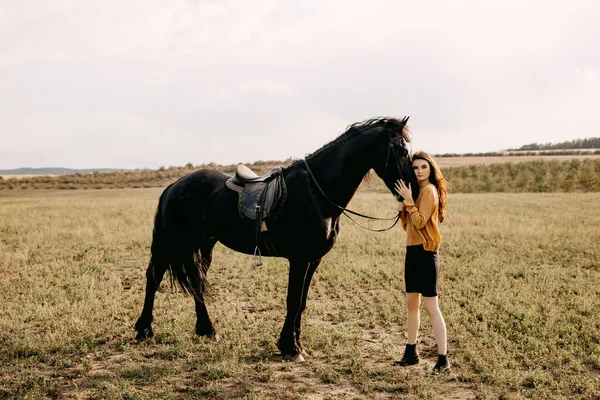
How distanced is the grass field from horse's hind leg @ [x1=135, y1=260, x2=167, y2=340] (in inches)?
6.6

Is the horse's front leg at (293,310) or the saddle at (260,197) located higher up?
the saddle at (260,197)

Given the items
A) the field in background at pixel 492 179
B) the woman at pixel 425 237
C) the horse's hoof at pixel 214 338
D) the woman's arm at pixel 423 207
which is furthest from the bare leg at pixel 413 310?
the field in background at pixel 492 179

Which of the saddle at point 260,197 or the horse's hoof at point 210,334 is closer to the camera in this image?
the saddle at point 260,197

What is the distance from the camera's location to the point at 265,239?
504 centimetres

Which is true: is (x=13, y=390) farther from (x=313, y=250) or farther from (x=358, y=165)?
(x=358, y=165)

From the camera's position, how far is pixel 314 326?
592cm

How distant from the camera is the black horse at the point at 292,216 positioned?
449 cm

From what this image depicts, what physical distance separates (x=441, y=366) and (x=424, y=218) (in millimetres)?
1682

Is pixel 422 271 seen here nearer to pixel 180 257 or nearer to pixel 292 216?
pixel 292 216

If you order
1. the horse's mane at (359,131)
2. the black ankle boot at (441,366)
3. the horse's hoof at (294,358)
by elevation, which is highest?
the horse's mane at (359,131)

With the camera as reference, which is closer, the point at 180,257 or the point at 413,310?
the point at 413,310

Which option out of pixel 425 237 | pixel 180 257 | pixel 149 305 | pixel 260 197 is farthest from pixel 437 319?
pixel 149 305

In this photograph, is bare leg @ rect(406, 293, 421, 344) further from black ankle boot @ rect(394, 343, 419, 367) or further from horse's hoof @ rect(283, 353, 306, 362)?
horse's hoof @ rect(283, 353, 306, 362)

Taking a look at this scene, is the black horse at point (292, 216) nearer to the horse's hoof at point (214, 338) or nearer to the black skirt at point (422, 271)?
the horse's hoof at point (214, 338)
